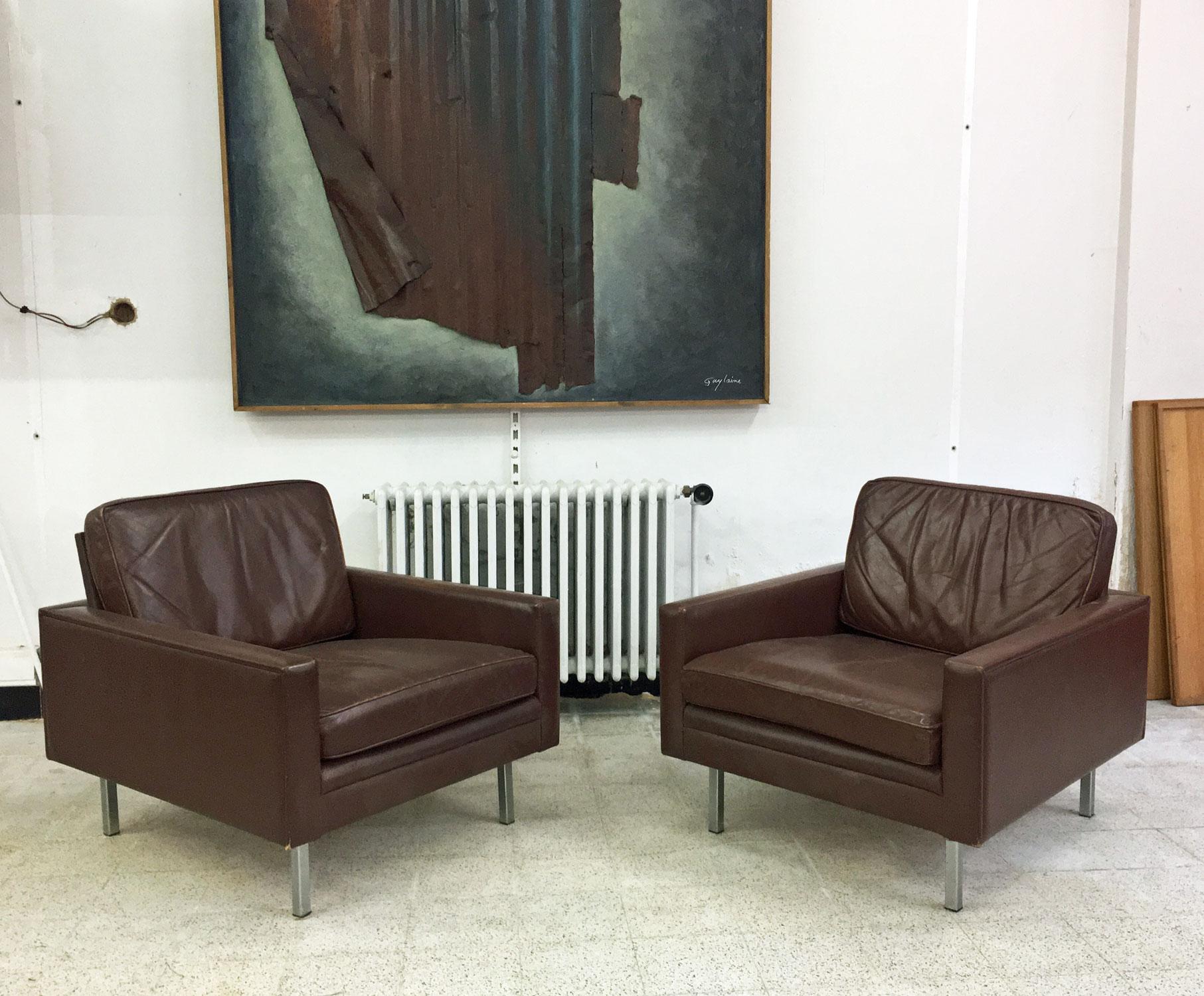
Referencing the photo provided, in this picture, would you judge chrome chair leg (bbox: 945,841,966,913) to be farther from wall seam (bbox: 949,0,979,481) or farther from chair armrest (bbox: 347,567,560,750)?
wall seam (bbox: 949,0,979,481)

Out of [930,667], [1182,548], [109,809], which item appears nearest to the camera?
[930,667]

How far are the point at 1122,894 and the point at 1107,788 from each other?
2.18 feet

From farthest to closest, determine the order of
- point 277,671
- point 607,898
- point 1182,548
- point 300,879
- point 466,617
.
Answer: point 1182,548 → point 466,617 → point 607,898 → point 300,879 → point 277,671

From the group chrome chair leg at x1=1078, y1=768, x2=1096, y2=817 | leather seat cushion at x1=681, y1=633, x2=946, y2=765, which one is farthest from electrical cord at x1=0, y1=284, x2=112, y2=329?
chrome chair leg at x1=1078, y1=768, x2=1096, y2=817

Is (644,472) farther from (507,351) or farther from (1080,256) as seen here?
(1080,256)

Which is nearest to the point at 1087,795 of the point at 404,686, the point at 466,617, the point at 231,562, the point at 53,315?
the point at 466,617

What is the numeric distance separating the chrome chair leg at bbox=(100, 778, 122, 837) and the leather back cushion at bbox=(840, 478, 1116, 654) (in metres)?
1.91

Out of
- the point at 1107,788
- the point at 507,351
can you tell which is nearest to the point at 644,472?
the point at 507,351

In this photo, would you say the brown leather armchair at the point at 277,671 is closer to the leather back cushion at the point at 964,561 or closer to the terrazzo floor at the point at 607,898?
the terrazzo floor at the point at 607,898

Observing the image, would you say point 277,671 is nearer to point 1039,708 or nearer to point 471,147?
point 1039,708

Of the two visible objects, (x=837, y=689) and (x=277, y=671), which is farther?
(x=837, y=689)

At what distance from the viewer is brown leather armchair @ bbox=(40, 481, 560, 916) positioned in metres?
2.35

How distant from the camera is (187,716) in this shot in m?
2.44

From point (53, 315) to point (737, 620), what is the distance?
92.9 inches
